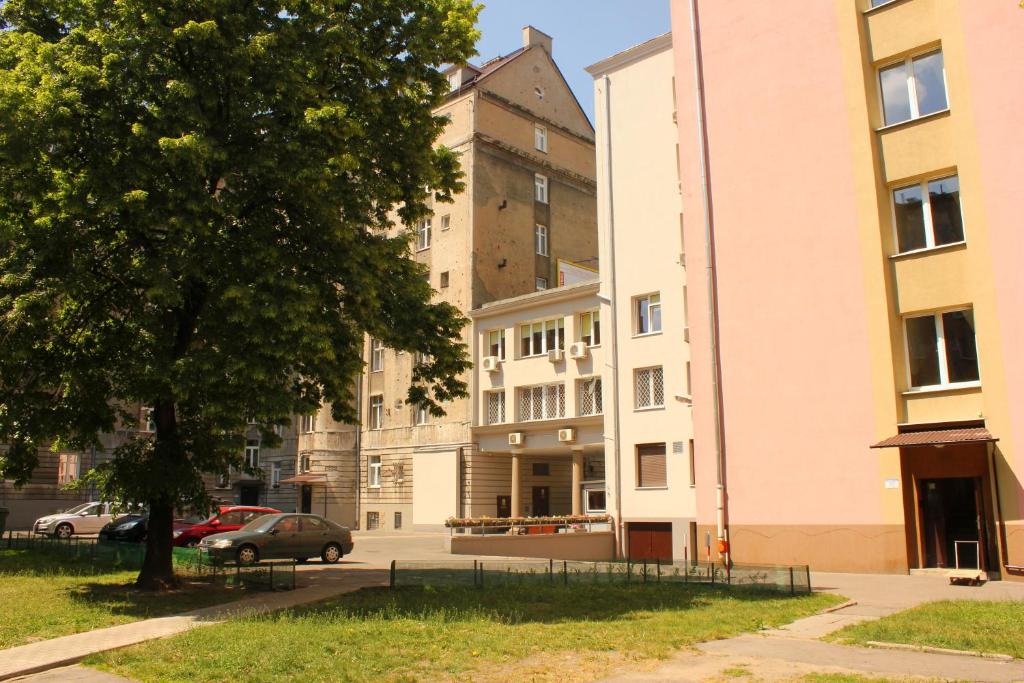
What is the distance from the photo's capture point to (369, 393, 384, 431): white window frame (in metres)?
46.5

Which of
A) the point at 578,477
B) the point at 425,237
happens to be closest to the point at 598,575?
the point at 578,477

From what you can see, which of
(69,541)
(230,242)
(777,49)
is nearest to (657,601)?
(230,242)

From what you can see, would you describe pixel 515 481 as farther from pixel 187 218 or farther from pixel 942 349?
pixel 187 218

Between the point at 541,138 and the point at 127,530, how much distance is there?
1157 inches

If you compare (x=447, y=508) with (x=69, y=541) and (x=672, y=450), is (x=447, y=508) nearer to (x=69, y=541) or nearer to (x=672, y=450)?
(x=672, y=450)

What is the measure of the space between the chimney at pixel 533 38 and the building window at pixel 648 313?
75.9 ft

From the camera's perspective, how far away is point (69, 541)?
24.2m

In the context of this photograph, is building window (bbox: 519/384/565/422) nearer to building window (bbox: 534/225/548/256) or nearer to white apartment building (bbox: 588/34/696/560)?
white apartment building (bbox: 588/34/696/560)

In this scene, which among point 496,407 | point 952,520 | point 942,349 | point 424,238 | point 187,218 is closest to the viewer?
point 187,218

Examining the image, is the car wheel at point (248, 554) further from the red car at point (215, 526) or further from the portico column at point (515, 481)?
the portico column at point (515, 481)

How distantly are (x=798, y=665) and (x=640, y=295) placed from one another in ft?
77.3

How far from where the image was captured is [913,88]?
70.0ft

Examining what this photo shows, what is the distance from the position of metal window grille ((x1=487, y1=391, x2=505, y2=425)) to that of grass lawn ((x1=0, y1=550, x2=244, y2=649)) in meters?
22.1

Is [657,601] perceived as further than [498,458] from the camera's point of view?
No
